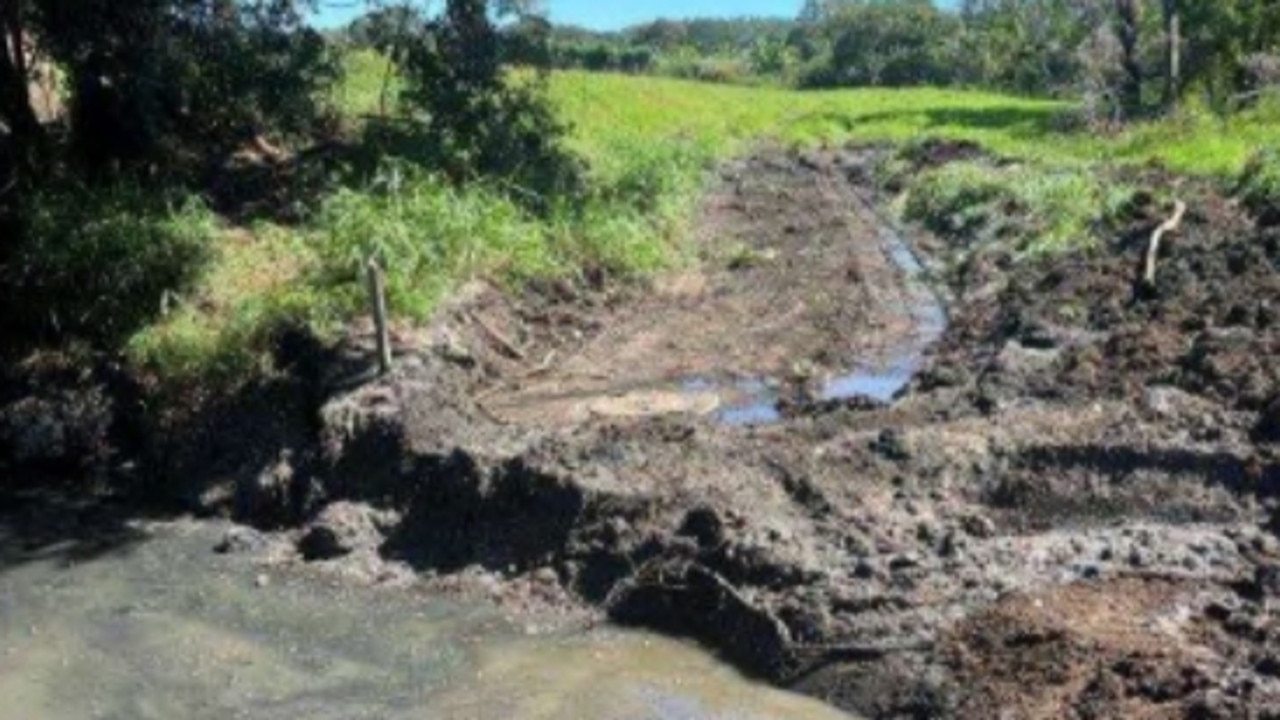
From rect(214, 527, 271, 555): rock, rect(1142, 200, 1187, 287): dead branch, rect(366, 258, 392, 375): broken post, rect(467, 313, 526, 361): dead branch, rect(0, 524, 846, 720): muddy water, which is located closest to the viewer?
rect(0, 524, 846, 720): muddy water

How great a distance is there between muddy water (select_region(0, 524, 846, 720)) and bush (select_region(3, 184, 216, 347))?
12.6 feet

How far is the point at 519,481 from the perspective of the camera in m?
10.8

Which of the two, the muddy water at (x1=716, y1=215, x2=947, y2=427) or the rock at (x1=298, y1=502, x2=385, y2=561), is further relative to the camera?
the muddy water at (x1=716, y1=215, x2=947, y2=427)

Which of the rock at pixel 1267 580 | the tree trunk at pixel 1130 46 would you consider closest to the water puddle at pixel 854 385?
the rock at pixel 1267 580

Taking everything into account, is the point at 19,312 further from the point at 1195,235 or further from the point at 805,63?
the point at 805,63

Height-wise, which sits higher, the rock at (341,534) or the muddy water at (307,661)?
the rock at (341,534)

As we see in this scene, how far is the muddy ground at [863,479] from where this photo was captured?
8297mm

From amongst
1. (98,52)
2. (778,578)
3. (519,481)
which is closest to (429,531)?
(519,481)

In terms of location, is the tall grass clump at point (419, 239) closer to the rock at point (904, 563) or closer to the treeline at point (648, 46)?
the treeline at point (648, 46)

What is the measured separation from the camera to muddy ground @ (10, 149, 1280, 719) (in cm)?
830

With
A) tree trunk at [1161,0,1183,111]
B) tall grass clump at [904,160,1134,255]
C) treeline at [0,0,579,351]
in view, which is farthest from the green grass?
treeline at [0,0,579,351]

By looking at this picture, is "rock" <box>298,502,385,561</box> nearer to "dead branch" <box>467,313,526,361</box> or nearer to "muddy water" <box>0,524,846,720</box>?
"muddy water" <box>0,524,846,720</box>

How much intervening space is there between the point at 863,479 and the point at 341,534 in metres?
3.69

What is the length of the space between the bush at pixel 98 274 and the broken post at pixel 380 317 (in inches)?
95.8
